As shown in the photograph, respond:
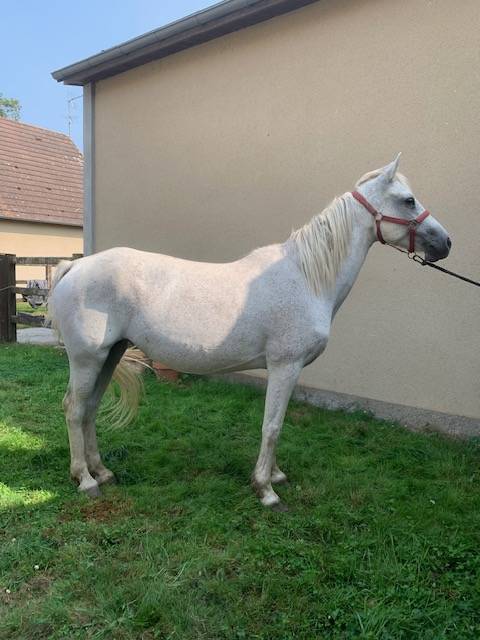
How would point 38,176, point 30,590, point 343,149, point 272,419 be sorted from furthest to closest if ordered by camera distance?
point 38,176, point 343,149, point 272,419, point 30,590

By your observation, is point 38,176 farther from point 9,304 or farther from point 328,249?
point 328,249

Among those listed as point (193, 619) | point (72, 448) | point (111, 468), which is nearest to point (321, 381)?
point (111, 468)

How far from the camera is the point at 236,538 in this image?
2.58m

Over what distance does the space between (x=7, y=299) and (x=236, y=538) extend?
22.5ft

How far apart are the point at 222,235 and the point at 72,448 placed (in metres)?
3.29

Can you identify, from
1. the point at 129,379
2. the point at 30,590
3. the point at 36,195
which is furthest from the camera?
the point at 36,195

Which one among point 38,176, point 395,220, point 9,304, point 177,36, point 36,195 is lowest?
point 9,304

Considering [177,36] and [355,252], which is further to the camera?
[177,36]

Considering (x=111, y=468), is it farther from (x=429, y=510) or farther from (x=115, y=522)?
(x=429, y=510)

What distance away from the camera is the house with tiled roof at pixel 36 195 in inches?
603

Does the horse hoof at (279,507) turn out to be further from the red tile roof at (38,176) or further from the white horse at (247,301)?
the red tile roof at (38,176)

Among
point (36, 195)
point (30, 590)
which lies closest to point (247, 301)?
point (30, 590)

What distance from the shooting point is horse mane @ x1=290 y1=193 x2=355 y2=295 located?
116 inches

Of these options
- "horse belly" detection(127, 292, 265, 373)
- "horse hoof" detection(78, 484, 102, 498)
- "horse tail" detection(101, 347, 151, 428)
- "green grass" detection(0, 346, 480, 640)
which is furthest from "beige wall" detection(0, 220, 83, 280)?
"horse belly" detection(127, 292, 265, 373)
